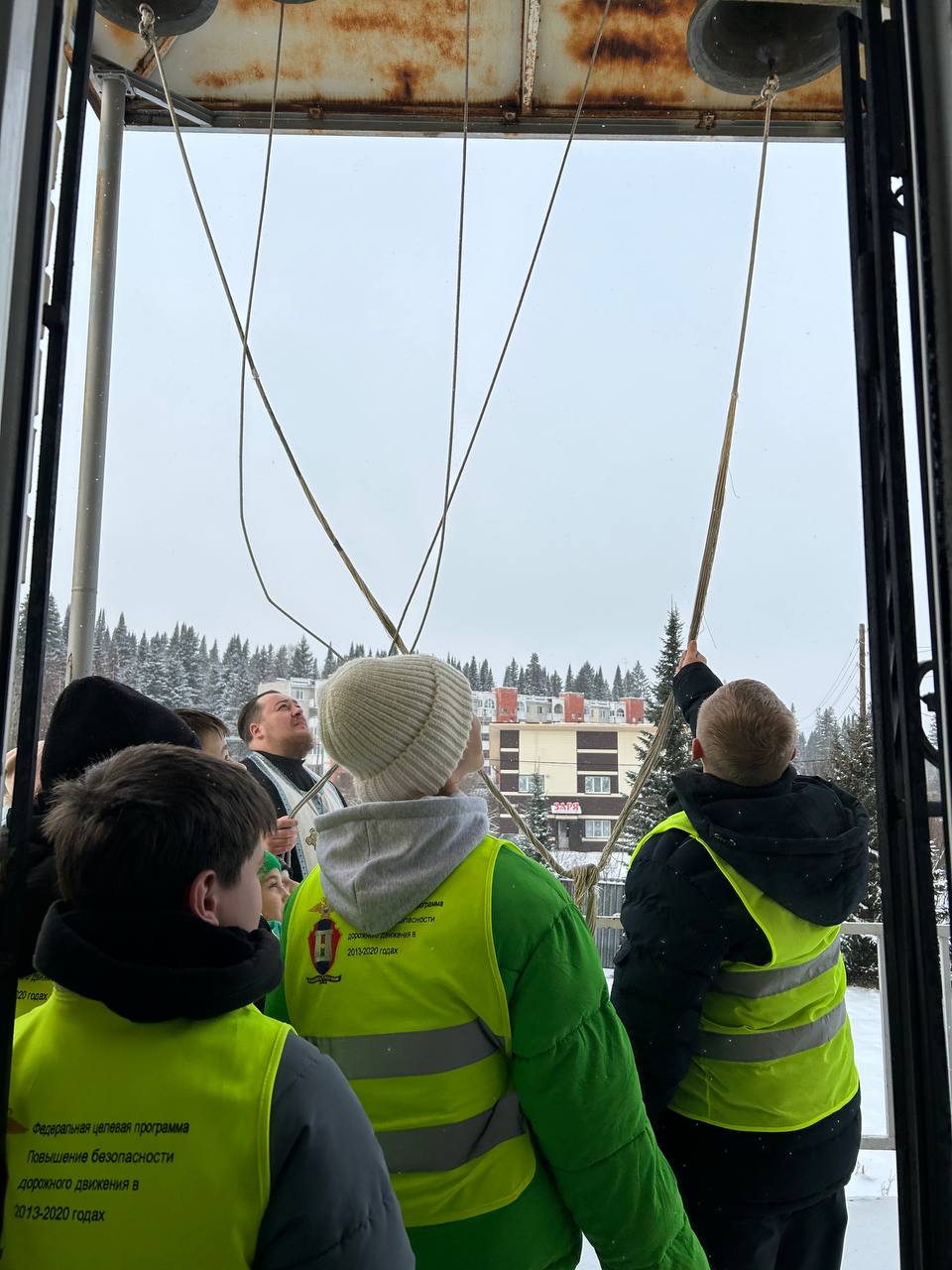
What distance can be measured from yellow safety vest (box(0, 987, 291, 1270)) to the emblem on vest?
421 mm

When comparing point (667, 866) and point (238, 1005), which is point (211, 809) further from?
point (667, 866)

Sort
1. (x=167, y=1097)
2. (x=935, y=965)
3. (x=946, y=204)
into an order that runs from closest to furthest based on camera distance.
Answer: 1. (x=167, y=1097)
2. (x=946, y=204)
3. (x=935, y=965)

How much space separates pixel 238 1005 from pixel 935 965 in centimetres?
85

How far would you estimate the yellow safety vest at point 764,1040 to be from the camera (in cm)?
175

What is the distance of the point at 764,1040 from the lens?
1.77 metres

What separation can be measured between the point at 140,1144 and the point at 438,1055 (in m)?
0.47

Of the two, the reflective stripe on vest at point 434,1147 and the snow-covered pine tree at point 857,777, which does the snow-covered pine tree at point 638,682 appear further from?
the reflective stripe on vest at point 434,1147

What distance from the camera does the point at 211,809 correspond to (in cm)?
93

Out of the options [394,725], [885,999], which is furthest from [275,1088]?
[885,999]

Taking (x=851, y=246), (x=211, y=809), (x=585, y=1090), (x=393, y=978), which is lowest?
(x=585, y=1090)

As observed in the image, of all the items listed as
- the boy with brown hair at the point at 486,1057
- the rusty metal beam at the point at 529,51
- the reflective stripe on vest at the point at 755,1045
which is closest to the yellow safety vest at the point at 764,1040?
the reflective stripe on vest at the point at 755,1045

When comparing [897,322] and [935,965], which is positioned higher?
[897,322]

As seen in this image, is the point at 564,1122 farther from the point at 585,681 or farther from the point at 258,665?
the point at 585,681

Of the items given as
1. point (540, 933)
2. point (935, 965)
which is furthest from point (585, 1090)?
point (935, 965)
